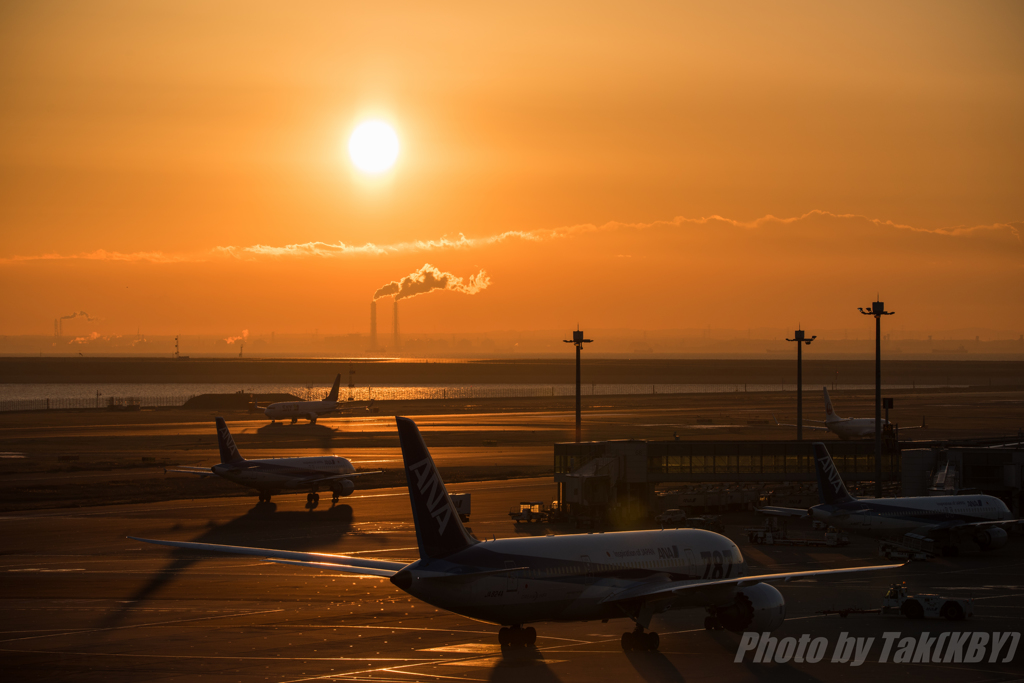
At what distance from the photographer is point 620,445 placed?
71938 mm

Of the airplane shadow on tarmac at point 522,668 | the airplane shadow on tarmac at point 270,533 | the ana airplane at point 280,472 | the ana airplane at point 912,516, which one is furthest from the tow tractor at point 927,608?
the ana airplane at point 280,472

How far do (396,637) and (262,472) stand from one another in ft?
135

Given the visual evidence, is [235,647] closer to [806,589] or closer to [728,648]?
[728,648]

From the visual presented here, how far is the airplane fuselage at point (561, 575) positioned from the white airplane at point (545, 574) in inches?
1.3

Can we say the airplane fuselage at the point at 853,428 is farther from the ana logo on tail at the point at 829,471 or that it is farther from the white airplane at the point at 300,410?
the white airplane at the point at 300,410

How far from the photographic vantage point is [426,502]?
1236 inches

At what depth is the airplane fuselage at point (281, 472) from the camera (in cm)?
7438

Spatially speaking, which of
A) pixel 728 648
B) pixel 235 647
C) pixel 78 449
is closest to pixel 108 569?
pixel 235 647

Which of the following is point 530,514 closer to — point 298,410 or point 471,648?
point 471,648

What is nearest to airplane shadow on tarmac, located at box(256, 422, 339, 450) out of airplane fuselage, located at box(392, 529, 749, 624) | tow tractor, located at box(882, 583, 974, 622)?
airplane fuselage, located at box(392, 529, 749, 624)

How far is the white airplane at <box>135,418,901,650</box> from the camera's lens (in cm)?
3080

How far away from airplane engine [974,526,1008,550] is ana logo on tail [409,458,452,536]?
39237 millimetres

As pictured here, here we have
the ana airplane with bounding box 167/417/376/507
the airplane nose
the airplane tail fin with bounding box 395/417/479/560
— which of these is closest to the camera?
the airplane nose

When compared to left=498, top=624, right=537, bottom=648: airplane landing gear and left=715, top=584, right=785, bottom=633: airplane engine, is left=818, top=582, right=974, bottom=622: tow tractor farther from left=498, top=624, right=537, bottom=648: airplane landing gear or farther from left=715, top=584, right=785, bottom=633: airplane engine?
left=498, top=624, right=537, bottom=648: airplane landing gear
